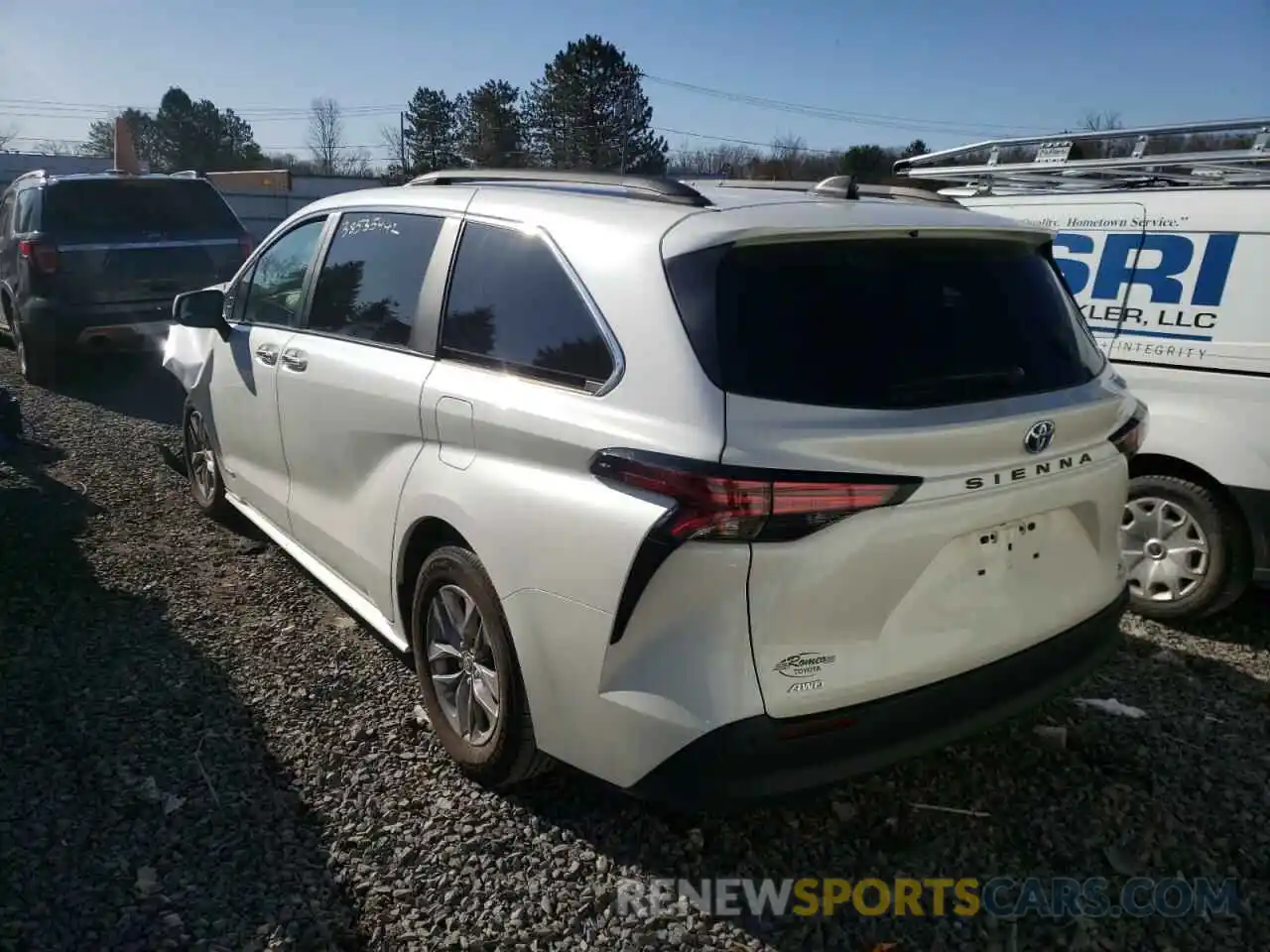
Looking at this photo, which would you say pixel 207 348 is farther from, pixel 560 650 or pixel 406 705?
pixel 560 650

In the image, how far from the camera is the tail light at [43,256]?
824cm

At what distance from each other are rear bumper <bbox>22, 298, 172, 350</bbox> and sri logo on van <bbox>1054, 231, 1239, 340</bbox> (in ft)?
24.3

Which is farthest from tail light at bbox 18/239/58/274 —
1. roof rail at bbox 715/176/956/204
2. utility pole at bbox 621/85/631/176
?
utility pole at bbox 621/85/631/176

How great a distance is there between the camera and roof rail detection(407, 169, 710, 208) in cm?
266

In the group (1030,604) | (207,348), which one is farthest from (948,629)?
(207,348)

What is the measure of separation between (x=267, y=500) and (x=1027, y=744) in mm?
3373

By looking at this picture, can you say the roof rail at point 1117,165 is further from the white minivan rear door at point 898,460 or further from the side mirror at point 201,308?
the side mirror at point 201,308

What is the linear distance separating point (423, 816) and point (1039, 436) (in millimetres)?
2109

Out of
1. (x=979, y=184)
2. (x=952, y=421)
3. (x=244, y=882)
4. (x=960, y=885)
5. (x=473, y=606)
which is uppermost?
(x=979, y=184)

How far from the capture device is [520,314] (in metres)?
2.75

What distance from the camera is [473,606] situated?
283 centimetres

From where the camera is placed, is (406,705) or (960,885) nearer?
(960,885)

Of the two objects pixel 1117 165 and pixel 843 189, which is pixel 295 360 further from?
pixel 1117 165

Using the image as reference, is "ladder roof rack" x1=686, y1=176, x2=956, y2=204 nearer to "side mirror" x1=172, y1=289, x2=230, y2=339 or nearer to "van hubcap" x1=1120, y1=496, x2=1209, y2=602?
"van hubcap" x1=1120, y1=496, x2=1209, y2=602
